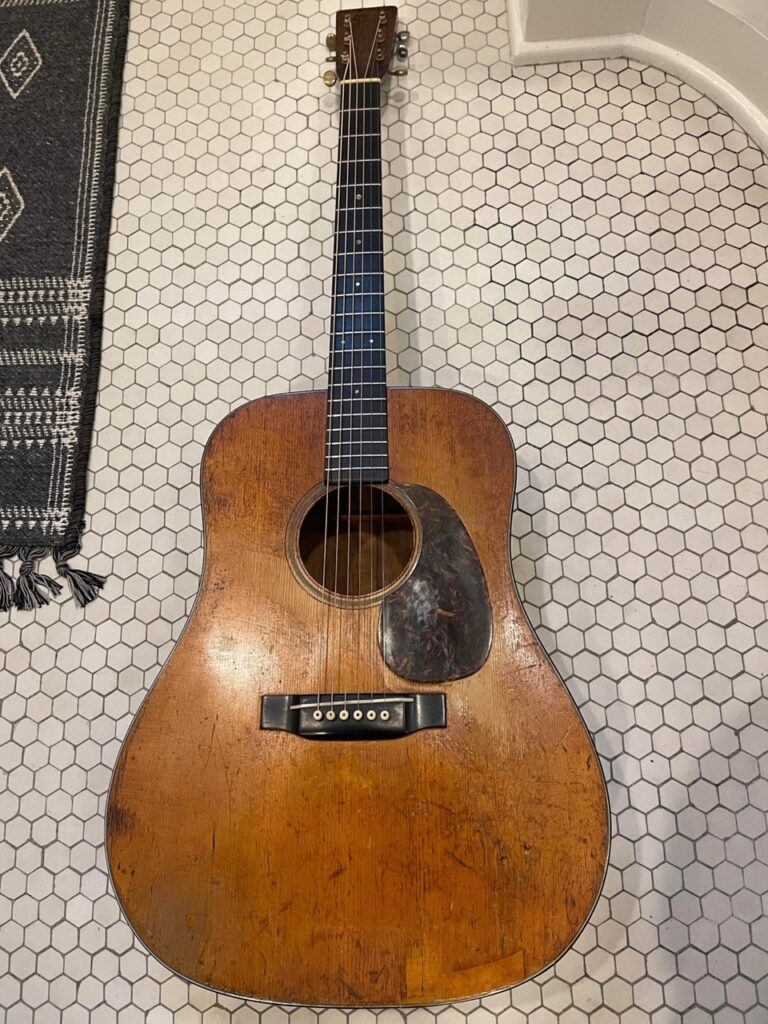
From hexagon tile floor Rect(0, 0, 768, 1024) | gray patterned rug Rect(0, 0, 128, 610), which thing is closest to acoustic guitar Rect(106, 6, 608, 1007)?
hexagon tile floor Rect(0, 0, 768, 1024)

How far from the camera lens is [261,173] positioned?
1.54m

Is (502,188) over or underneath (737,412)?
over

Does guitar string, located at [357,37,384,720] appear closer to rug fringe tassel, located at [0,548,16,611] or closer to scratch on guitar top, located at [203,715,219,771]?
scratch on guitar top, located at [203,715,219,771]

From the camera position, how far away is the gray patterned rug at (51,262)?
4.58ft

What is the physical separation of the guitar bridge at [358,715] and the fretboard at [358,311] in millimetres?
279

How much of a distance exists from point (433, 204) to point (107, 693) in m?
0.98

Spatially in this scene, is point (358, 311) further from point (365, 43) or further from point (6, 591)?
point (6, 591)

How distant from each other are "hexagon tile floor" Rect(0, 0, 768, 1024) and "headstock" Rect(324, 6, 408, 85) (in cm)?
10

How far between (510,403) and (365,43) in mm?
662

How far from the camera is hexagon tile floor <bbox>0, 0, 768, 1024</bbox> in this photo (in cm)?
121

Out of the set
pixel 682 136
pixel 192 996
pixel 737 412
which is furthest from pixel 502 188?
pixel 192 996

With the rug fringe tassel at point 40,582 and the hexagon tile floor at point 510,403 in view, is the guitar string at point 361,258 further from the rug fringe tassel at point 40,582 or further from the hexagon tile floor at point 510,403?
the rug fringe tassel at point 40,582

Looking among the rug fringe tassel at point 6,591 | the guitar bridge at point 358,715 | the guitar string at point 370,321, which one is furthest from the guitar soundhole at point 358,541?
the rug fringe tassel at point 6,591

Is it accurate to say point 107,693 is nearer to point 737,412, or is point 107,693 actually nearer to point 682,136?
point 737,412
